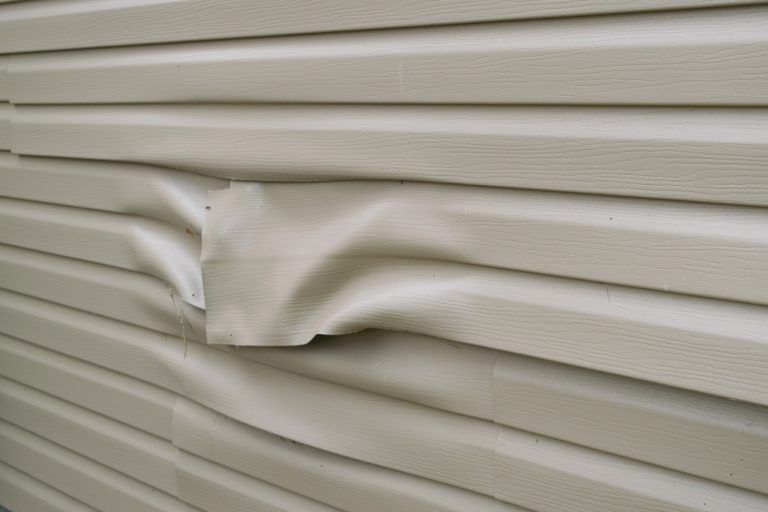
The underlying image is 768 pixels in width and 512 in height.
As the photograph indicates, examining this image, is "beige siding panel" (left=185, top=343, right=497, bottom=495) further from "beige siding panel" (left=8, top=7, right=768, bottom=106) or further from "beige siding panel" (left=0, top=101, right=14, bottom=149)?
"beige siding panel" (left=0, top=101, right=14, bottom=149)

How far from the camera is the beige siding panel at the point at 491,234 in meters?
1.40

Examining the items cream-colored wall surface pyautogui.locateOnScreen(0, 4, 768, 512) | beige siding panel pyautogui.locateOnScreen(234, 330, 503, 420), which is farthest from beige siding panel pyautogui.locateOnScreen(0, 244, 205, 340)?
beige siding panel pyautogui.locateOnScreen(234, 330, 503, 420)

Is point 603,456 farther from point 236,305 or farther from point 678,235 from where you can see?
point 236,305

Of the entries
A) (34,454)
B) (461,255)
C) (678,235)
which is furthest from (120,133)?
(678,235)

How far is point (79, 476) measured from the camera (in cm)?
302

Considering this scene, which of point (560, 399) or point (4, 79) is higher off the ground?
point (4, 79)

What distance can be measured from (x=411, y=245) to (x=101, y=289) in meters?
1.36

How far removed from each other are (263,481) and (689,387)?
1.26m

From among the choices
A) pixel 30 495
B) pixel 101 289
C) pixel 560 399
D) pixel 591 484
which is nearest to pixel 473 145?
pixel 560 399

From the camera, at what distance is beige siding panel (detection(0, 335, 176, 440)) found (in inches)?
103

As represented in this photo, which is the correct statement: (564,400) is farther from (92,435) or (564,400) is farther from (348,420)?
(92,435)

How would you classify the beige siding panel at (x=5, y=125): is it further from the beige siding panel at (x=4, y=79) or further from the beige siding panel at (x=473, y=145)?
the beige siding panel at (x=473, y=145)

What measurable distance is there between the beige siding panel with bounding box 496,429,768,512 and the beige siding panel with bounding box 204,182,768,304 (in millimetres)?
347

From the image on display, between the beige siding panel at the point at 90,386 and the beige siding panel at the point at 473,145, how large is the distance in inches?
29.6
